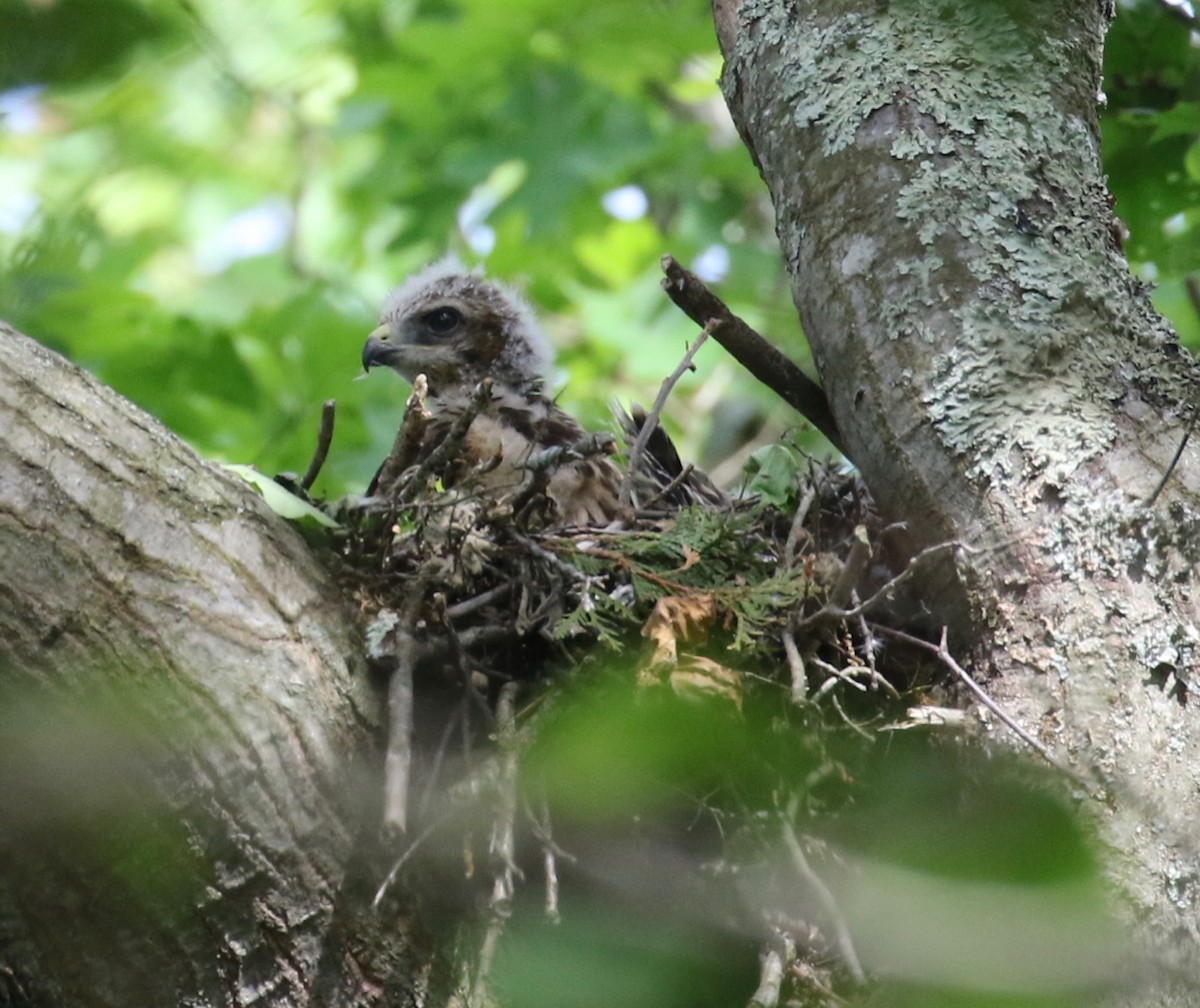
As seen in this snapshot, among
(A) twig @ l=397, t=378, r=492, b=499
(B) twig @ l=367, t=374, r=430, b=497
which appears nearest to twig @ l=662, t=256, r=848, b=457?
(A) twig @ l=397, t=378, r=492, b=499

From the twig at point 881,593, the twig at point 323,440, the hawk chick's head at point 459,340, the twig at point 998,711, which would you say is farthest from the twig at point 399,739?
the hawk chick's head at point 459,340

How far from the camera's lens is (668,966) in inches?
99.8

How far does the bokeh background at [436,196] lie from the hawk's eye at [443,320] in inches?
22.1

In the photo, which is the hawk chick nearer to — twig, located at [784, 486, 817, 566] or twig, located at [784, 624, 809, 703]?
twig, located at [784, 486, 817, 566]

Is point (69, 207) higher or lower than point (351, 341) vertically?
higher

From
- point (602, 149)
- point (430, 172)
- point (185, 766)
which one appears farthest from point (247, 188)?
point (185, 766)

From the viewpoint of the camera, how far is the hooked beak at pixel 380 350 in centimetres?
485

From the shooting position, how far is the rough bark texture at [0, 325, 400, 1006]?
90.4 inches

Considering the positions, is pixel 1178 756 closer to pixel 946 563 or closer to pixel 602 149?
pixel 946 563

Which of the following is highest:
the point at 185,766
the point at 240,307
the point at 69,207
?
the point at 69,207

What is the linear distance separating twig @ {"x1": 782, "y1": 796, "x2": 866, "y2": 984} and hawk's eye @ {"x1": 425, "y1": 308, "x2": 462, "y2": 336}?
2781 mm

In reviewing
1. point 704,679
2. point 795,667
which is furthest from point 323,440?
point 795,667

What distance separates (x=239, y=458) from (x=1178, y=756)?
161 inches

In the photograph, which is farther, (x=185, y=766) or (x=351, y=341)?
(x=351, y=341)
